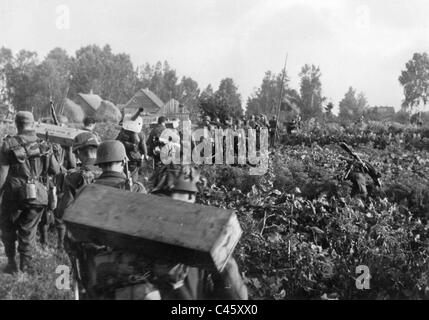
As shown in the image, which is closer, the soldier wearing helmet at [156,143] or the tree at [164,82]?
the soldier wearing helmet at [156,143]

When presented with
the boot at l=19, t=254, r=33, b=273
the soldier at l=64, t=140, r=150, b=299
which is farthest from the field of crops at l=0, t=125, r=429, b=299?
the soldier at l=64, t=140, r=150, b=299

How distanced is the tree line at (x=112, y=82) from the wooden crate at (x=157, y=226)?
37377mm

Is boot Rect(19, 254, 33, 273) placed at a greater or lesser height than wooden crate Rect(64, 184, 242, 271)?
lesser

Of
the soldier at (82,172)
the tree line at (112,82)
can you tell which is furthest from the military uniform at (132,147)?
the tree line at (112,82)

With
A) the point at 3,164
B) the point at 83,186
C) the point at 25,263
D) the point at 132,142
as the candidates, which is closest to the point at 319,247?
the point at 83,186

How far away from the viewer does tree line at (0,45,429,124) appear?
1757 inches

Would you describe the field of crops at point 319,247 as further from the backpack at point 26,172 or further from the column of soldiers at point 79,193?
the backpack at point 26,172

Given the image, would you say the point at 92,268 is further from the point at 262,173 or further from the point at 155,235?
the point at 262,173

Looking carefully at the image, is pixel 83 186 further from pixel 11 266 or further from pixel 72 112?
Result: pixel 72 112

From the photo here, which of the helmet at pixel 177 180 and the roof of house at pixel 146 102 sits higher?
the helmet at pixel 177 180

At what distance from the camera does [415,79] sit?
39.8m

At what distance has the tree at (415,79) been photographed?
3894 cm

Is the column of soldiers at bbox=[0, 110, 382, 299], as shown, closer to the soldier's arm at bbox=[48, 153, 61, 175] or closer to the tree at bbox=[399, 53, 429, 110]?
the soldier's arm at bbox=[48, 153, 61, 175]

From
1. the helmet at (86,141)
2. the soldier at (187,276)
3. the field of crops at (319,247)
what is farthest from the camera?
the helmet at (86,141)
